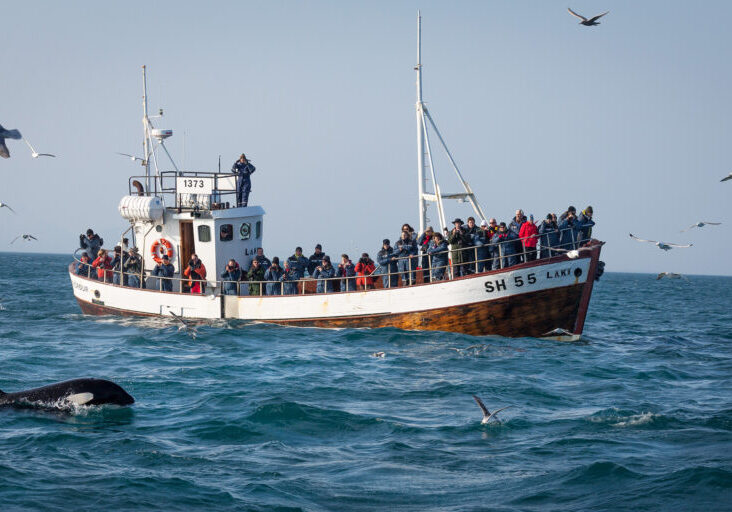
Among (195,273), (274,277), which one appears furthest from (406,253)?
(195,273)

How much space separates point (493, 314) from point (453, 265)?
222cm

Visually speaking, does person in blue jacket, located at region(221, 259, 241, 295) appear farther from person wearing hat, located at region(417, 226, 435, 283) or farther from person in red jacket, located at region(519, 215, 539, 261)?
person in red jacket, located at region(519, 215, 539, 261)

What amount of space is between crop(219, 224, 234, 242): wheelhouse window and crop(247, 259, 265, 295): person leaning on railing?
6.26ft

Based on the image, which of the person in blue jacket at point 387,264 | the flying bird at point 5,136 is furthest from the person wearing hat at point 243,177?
the flying bird at point 5,136

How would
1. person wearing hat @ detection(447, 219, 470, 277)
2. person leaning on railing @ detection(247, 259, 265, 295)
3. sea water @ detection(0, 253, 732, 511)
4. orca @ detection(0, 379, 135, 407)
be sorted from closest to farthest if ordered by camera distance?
sea water @ detection(0, 253, 732, 511), orca @ detection(0, 379, 135, 407), person wearing hat @ detection(447, 219, 470, 277), person leaning on railing @ detection(247, 259, 265, 295)

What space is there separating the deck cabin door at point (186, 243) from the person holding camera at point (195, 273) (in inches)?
49.9

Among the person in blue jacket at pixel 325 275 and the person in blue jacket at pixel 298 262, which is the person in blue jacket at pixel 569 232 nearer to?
the person in blue jacket at pixel 325 275

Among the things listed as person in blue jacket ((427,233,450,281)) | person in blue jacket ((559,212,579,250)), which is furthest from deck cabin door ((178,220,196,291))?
person in blue jacket ((559,212,579,250))

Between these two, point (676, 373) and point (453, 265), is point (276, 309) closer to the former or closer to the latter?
point (453, 265)

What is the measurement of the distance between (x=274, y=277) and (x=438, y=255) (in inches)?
247

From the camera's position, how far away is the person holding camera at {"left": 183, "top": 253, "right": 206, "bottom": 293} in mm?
29938

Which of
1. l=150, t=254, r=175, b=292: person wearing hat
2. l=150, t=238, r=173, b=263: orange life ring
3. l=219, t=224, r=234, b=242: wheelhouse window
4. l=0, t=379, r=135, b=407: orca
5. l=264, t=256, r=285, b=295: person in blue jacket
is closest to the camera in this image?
l=0, t=379, r=135, b=407: orca

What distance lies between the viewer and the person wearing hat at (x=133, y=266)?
3191 cm

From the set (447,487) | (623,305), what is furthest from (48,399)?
(623,305)
